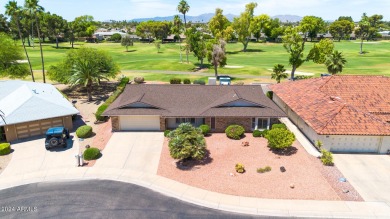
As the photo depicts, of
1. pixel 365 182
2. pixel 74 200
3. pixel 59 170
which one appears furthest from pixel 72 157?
pixel 365 182

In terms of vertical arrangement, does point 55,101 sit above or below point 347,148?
above

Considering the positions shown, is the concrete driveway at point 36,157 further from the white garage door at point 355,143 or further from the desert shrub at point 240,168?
the white garage door at point 355,143

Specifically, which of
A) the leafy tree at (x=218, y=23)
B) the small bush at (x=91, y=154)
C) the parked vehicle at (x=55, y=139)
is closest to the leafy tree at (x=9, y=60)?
the parked vehicle at (x=55, y=139)

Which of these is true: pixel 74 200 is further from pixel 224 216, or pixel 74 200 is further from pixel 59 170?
pixel 224 216

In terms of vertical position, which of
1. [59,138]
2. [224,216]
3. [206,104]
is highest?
[206,104]

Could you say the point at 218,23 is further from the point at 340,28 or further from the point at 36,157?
the point at 36,157

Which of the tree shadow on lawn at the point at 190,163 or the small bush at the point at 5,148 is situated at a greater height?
the small bush at the point at 5,148

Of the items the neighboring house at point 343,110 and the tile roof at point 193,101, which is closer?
the neighboring house at point 343,110

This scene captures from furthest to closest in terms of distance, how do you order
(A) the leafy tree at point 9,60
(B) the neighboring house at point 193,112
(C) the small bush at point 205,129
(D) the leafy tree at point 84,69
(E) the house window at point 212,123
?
(A) the leafy tree at point 9,60 → (D) the leafy tree at point 84,69 → (E) the house window at point 212,123 → (B) the neighboring house at point 193,112 → (C) the small bush at point 205,129
